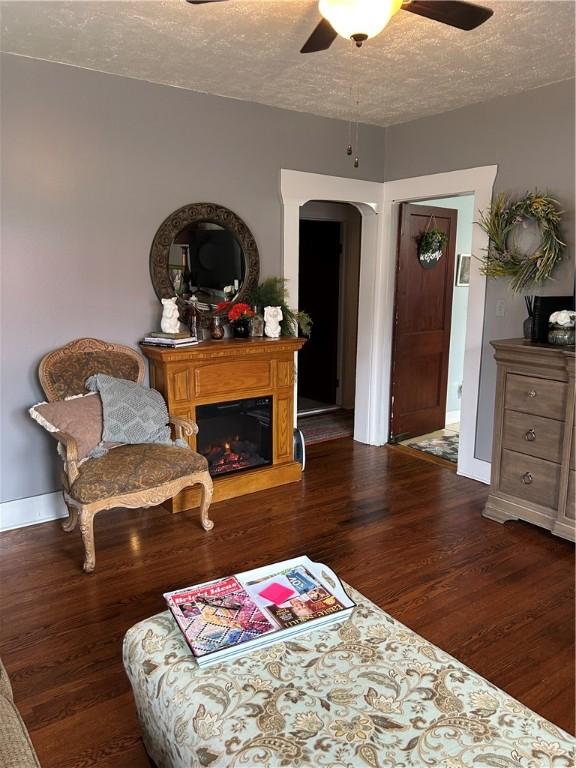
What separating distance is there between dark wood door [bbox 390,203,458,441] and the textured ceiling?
1224 mm

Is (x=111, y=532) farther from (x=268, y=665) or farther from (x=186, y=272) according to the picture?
(x=268, y=665)

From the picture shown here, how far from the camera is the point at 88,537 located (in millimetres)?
2893

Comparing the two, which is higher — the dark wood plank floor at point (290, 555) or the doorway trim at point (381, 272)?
the doorway trim at point (381, 272)

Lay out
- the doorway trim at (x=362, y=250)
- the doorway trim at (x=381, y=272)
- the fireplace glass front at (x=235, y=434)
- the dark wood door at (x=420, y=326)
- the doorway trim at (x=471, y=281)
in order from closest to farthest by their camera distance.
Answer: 1. the fireplace glass front at (x=235, y=434)
2. the doorway trim at (x=471, y=281)
3. the doorway trim at (x=381, y=272)
4. the doorway trim at (x=362, y=250)
5. the dark wood door at (x=420, y=326)

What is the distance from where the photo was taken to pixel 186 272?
389 cm

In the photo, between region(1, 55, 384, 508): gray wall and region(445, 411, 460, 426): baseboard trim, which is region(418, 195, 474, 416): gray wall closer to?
region(445, 411, 460, 426): baseboard trim

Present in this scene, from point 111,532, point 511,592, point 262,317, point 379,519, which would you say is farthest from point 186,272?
point 511,592

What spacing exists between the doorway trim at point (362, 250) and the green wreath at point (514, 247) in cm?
109

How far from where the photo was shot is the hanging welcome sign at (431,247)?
4.94 meters

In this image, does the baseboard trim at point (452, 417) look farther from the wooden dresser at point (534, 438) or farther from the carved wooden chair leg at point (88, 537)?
the carved wooden chair leg at point (88, 537)

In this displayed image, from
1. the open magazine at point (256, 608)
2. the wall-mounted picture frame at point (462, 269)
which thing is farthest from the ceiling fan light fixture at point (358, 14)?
the wall-mounted picture frame at point (462, 269)

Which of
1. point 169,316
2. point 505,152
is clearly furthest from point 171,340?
point 505,152

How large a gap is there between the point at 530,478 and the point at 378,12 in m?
2.56

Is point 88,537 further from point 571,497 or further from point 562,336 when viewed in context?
point 562,336
